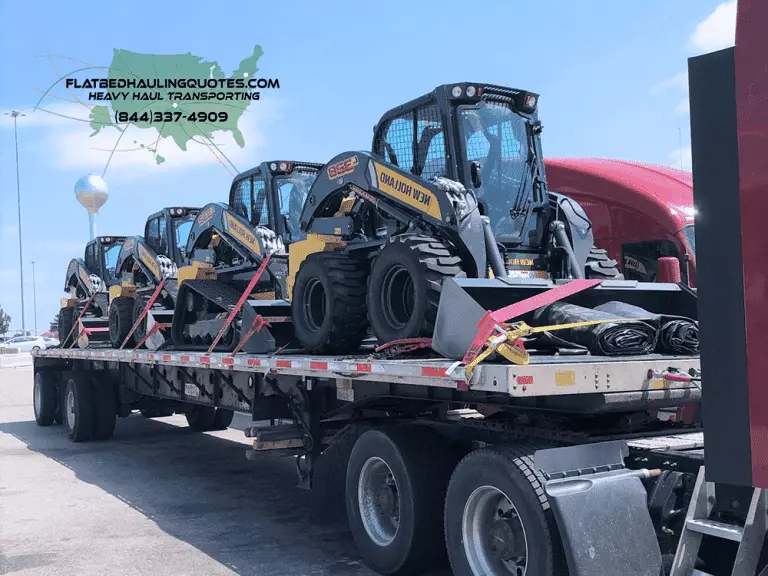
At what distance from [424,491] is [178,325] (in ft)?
19.6

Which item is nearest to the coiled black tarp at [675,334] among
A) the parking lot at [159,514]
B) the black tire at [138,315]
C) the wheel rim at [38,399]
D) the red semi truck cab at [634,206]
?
the parking lot at [159,514]

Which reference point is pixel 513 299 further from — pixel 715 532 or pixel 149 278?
pixel 149 278

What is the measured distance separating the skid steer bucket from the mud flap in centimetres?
85

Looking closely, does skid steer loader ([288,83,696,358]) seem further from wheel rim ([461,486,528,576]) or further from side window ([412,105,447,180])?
wheel rim ([461,486,528,576])

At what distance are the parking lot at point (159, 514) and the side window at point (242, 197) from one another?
3.18 meters

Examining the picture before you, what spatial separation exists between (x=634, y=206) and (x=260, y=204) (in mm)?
4416

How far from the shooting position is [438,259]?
573 centimetres

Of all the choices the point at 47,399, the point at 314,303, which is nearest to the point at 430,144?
the point at 314,303

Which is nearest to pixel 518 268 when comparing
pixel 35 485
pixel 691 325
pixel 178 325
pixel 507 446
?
pixel 691 325

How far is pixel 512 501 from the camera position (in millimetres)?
4383

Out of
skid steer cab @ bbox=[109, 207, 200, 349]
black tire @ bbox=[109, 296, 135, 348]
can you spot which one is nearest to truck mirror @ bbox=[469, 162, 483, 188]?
skid steer cab @ bbox=[109, 207, 200, 349]

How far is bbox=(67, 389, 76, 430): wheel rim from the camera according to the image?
13.2m

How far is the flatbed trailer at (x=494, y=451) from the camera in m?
4.15

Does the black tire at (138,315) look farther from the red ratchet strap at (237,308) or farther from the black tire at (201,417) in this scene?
the red ratchet strap at (237,308)
